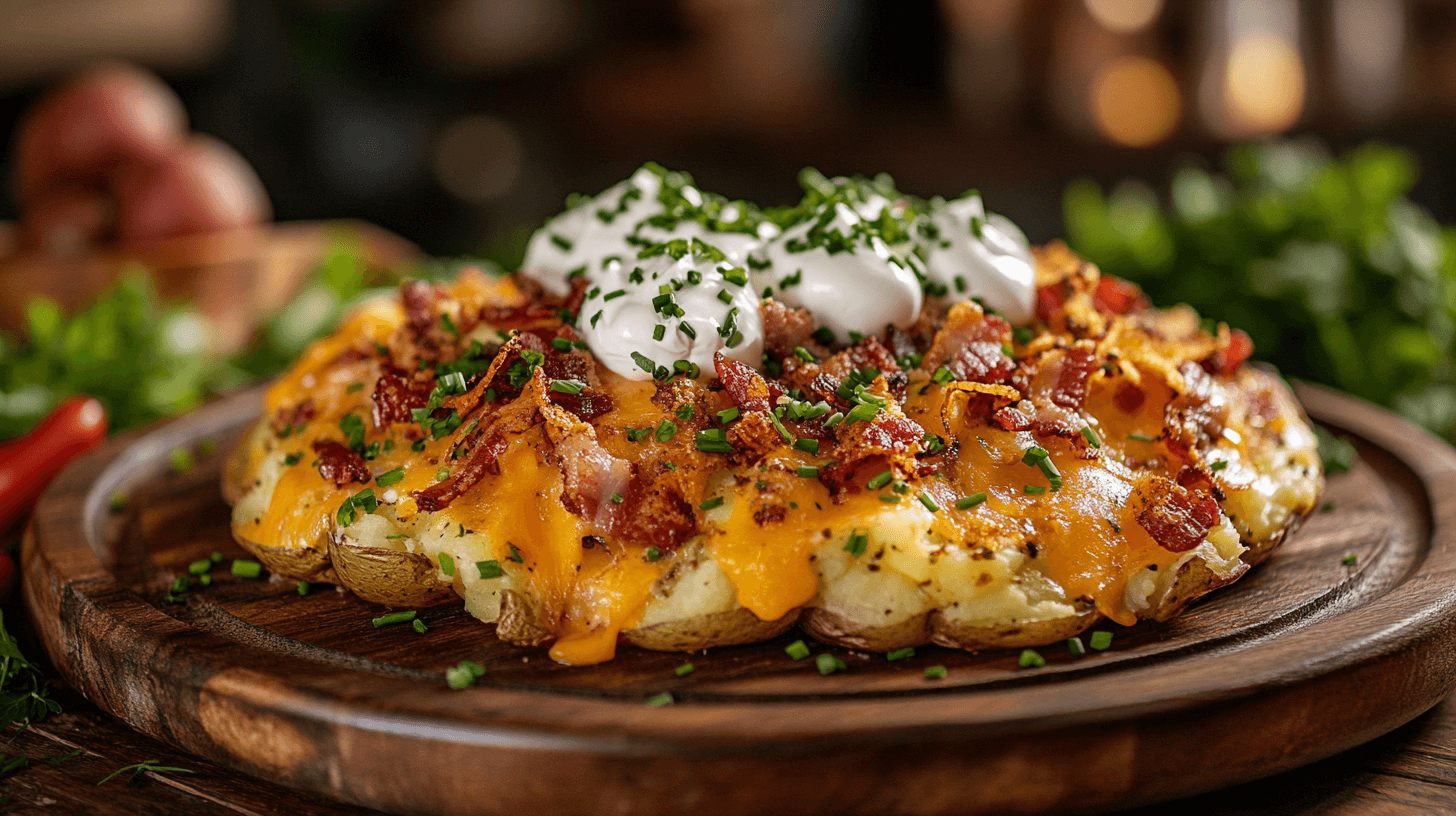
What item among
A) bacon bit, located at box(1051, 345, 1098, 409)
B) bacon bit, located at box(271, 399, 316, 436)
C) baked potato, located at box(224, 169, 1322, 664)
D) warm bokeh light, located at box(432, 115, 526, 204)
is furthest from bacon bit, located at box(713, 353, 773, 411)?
warm bokeh light, located at box(432, 115, 526, 204)

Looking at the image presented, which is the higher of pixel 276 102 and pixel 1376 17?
pixel 1376 17

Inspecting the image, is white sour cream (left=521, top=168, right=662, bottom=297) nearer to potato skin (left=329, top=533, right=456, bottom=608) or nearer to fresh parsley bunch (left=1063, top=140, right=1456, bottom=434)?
potato skin (left=329, top=533, right=456, bottom=608)

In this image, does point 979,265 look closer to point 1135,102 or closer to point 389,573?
point 389,573

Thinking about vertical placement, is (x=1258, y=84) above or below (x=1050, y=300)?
above

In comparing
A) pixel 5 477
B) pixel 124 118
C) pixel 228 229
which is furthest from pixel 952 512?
pixel 124 118

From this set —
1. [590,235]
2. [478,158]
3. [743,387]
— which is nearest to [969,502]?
[743,387]

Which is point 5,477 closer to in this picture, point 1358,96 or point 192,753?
point 192,753

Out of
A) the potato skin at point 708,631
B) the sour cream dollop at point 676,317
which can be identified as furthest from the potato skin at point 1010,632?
the sour cream dollop at point 676,317
